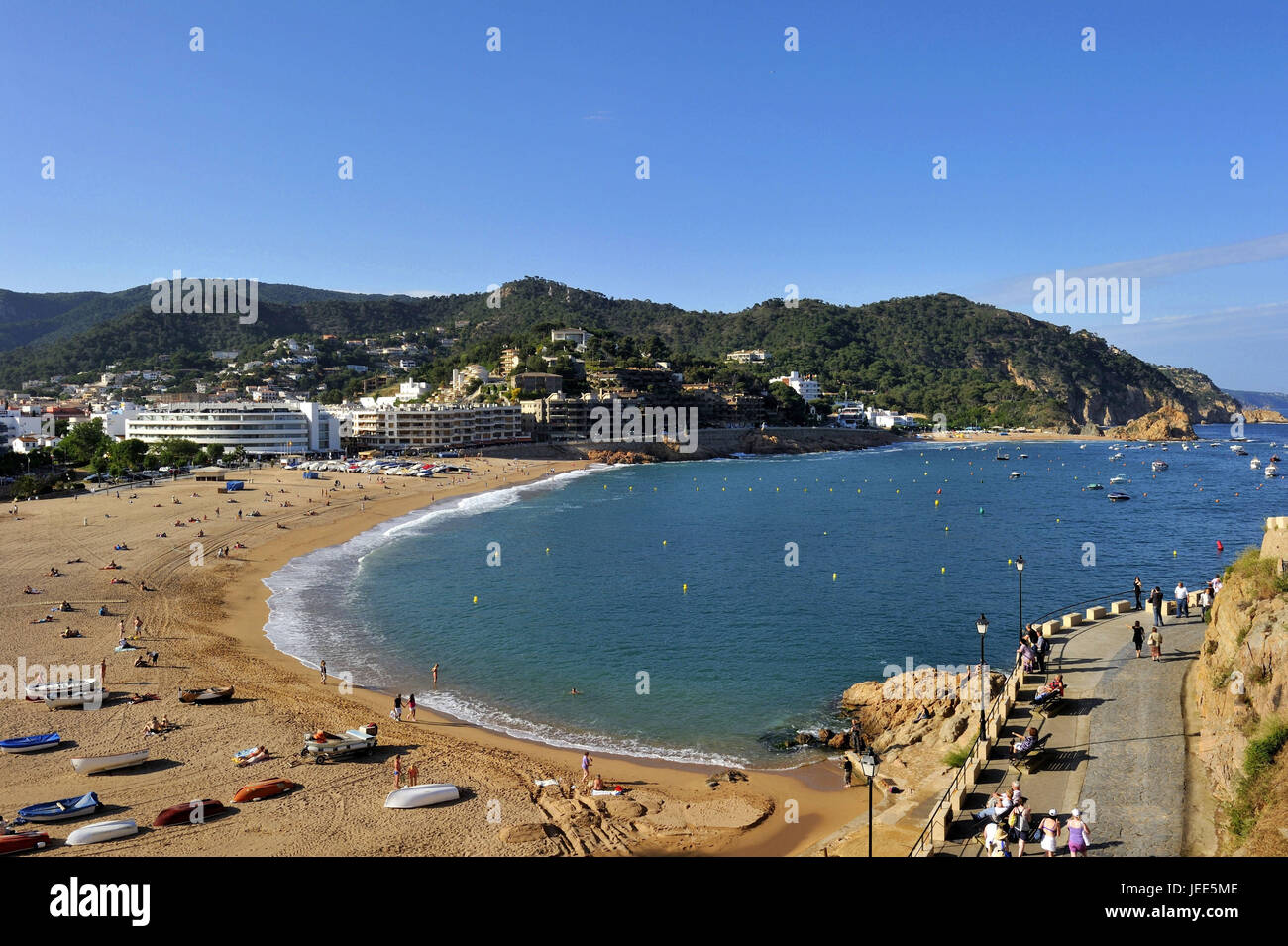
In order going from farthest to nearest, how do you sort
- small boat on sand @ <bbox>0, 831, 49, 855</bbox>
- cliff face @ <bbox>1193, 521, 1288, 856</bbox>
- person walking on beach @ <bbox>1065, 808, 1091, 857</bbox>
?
small boat on sand @ <bbox>0, 831, 49, 855</bbox>
person walking on beach @ <bbox>1065, 808, 1091, 857</bbox>
cliff face @ <bbox>1193, 521, 1288, 856</bbox>

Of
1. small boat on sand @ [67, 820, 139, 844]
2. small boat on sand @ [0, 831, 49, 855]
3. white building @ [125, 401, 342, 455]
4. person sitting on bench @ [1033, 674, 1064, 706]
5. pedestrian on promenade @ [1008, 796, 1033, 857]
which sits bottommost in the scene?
small boat on sand @ [67, 820, 139, 844]

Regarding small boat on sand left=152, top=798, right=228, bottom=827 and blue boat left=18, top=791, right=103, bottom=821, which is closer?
blue boat left=18, top=791, right=103, bottom=821

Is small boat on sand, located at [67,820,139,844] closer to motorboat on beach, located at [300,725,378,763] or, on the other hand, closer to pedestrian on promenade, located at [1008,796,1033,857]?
motorboat on beach, located at [300,725,378,763]

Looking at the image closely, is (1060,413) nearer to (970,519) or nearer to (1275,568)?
(970,519)

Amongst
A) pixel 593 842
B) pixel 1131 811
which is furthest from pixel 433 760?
pixel 1131 811

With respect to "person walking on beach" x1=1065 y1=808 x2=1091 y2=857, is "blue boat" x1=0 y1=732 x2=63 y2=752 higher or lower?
lower

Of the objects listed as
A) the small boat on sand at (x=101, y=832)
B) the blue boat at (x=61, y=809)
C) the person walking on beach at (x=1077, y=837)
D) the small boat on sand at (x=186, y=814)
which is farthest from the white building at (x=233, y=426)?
the person walking on beach at (x=1077, y=837)

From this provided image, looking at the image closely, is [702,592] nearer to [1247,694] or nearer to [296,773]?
[296,773]

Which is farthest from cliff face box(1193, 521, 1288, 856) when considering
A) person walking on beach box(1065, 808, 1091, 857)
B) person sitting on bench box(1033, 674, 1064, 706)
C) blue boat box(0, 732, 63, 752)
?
blue boat box(0, 732, 63, 752)
